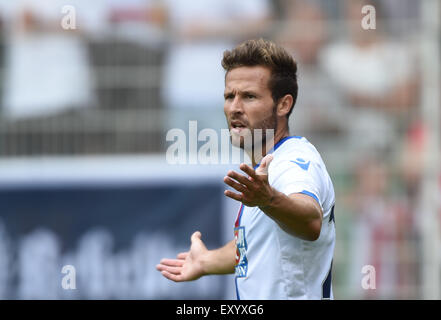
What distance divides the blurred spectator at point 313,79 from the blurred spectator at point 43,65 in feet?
7.20

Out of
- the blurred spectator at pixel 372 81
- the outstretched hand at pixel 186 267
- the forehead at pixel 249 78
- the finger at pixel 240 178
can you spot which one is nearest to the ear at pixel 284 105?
the forehead at pixel 249 78

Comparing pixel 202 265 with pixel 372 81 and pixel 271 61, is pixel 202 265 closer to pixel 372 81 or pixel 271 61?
pixel 271 61

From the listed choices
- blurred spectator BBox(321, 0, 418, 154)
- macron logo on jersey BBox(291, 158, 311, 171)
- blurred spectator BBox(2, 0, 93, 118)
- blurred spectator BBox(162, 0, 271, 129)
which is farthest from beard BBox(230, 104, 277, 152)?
blurred spectator BBox(2, 0, 93, 118)

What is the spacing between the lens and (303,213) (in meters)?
3.28

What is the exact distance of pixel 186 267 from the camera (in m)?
4.23

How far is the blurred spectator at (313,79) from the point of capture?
27.5ft

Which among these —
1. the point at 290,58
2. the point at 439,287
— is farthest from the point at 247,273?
the point at 439,287

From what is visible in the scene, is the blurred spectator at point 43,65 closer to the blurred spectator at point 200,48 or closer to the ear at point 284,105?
the blurred spectator at point 200,48

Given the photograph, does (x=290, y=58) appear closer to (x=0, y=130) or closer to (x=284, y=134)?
(x=284, y=134)

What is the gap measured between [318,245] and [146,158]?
16.0 ft

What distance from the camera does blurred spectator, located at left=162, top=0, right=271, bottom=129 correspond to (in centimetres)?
821

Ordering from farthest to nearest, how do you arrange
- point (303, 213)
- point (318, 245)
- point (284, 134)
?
point (284, 134) → point (318, 245) → point (303, 213)

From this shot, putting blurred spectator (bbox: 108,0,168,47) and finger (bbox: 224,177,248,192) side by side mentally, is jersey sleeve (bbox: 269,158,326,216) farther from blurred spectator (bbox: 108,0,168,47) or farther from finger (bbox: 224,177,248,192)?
blurred spectator (bbox: 108,0,168,47)

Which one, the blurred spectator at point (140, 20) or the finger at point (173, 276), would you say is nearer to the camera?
the finger at point (173, 276)
